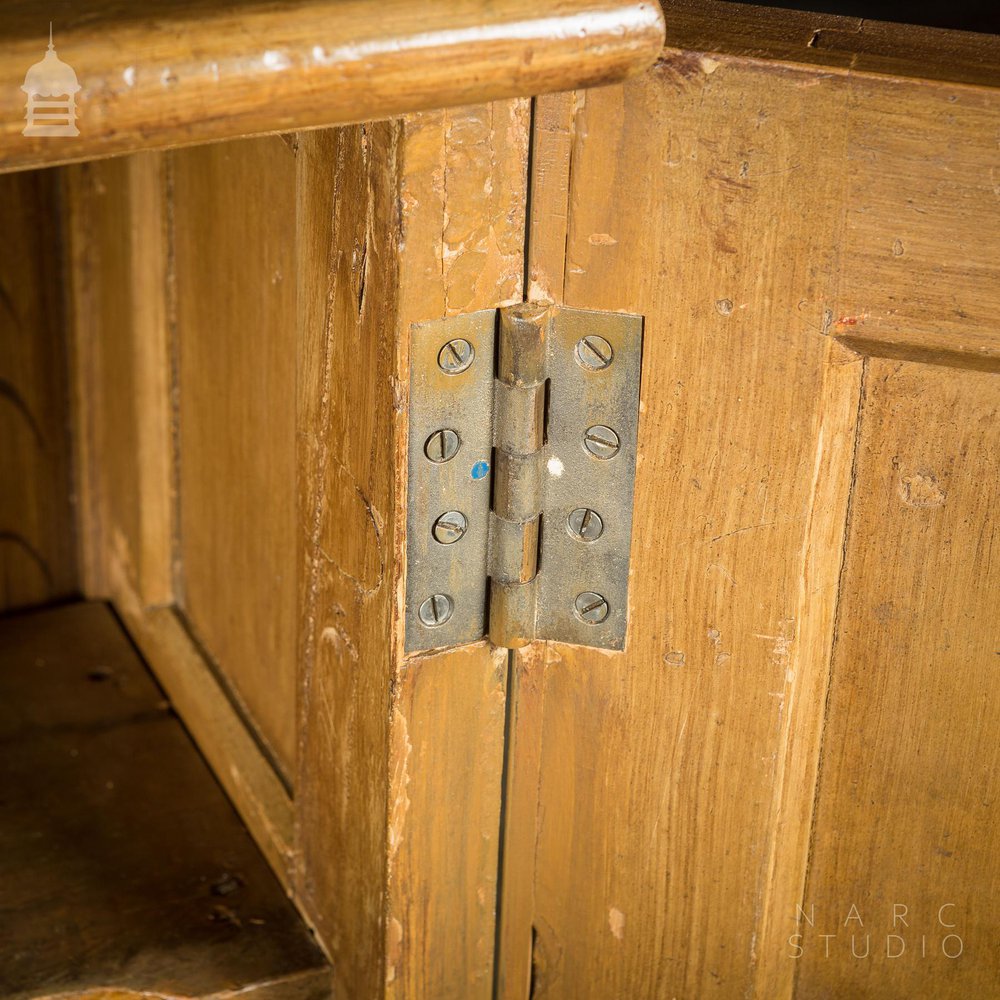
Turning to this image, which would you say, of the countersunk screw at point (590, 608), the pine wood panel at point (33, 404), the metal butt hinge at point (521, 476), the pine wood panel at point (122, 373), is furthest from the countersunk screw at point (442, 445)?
the pine wood panel at point (33, 404)

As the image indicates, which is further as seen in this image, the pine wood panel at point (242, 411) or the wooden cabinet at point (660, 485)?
the pine wood panel at point (242, 411)

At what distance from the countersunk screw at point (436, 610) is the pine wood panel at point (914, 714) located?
211 millimetres

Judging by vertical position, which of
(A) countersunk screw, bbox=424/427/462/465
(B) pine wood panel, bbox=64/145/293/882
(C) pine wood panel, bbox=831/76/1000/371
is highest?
(C) pine wood panel, bbox=831/76/1000/371

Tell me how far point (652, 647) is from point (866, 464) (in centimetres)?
15

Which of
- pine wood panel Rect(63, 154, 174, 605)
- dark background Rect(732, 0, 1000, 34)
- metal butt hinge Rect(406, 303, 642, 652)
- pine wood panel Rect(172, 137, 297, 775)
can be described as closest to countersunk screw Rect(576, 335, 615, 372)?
metal butt hinge Rect(406, 303, 642, 652)

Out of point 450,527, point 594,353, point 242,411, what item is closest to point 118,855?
point 242,411

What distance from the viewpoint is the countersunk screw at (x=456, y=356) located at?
2.58 feet

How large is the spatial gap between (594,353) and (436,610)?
16 cm

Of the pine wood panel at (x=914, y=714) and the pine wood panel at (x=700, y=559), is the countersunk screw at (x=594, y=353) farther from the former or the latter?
the pine wood panel at (x=914, y=714)

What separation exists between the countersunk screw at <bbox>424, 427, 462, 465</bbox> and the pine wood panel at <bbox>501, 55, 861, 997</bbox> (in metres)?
0.09

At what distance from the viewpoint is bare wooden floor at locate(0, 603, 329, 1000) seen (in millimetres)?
993

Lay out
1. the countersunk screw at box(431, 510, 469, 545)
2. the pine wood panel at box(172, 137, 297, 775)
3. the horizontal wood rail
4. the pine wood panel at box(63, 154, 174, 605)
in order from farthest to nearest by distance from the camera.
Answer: the pine wood panel at box(63, 154, 174, 605), the pine wood panel at box(172, 137, 297, 775), the countersunk screw at box(431, 510, 469, 545), the horizontal wood rail

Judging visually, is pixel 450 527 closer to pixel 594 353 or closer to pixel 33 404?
pixel 594 353

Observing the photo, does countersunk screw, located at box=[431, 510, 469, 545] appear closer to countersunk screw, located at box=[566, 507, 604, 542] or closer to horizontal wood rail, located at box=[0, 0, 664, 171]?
countersunk screw, located at box=[566, 507, 604, 542]
